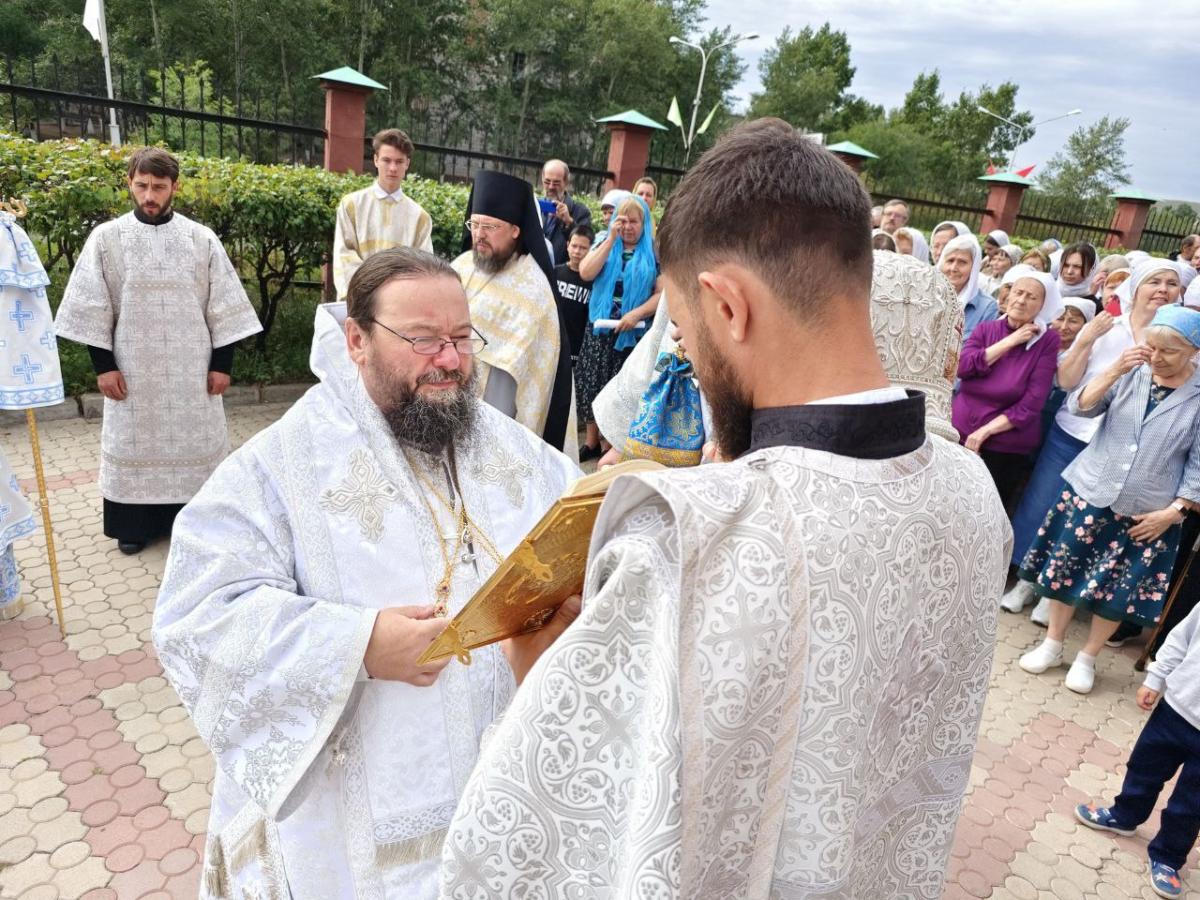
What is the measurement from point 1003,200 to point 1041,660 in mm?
14576

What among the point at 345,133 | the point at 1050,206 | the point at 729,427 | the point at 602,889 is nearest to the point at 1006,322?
the point at 729,427

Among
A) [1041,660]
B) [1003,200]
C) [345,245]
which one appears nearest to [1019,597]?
[1041,660]

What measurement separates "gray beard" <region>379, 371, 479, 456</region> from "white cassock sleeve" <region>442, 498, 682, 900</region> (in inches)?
49.5

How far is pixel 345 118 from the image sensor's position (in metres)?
10.0

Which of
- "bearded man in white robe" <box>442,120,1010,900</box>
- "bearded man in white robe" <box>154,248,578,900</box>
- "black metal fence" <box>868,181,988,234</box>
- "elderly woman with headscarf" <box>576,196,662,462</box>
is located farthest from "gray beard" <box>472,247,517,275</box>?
"black metal fence" <box>868,181,988,234</box>

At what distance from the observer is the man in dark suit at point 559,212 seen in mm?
7547

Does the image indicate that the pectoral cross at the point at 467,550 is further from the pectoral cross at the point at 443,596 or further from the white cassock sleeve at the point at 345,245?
the white cassock sleeve at the point at 345,245

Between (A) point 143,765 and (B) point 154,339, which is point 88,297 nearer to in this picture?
(B) point 154,339

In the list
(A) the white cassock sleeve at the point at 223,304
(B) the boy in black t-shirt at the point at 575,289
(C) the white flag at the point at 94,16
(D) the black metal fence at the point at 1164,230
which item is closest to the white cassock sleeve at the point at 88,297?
(A) the white cassock sleeve at the point at 223,304

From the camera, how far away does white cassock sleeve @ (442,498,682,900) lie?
0.79m

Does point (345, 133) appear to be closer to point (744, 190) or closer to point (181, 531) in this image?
point (181, 531)

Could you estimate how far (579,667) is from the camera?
811mm

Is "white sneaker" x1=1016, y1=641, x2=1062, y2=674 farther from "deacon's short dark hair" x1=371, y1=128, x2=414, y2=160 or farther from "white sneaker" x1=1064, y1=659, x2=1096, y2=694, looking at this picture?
"deacon's short dark hair" x1=371, y1=128, x2=414, y2=160

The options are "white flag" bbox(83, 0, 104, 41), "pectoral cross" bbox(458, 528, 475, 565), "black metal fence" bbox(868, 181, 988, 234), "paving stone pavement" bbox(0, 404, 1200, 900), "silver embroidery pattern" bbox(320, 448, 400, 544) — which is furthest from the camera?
"black metal fence" bbox(868, 181, 988, 234)
